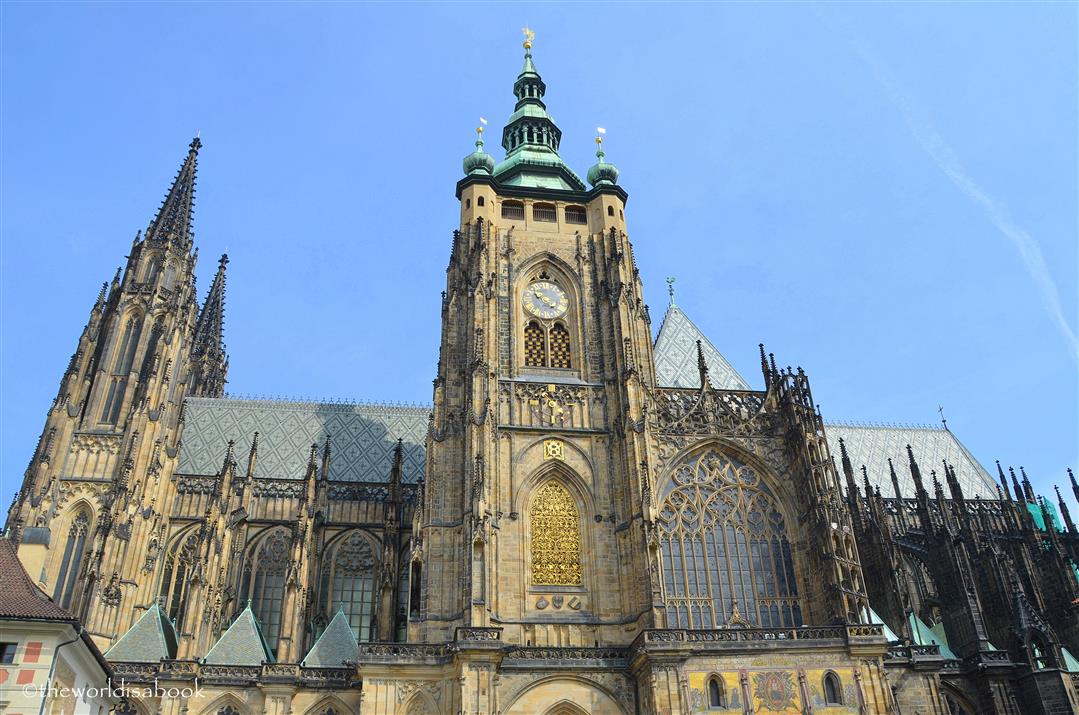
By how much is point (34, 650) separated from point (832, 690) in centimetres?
2306

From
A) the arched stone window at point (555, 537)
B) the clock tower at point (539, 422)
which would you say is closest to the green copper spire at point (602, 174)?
the clock tower at point (539, 422)

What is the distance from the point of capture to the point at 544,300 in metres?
38.2

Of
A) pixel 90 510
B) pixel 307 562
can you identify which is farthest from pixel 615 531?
pixel 90 510

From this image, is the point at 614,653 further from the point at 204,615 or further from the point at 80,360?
the point at 80,360

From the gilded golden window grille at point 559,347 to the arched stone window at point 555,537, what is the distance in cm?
563

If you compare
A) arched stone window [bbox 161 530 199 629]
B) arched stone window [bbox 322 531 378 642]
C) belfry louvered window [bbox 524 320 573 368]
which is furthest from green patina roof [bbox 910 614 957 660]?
arched stone window [bbox 161 530 199 629]

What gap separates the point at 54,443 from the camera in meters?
37.5

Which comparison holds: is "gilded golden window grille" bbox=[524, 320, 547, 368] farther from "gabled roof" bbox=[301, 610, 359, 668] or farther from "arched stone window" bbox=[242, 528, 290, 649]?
"arched stone window" bbox=[242, 528, 290, 649]

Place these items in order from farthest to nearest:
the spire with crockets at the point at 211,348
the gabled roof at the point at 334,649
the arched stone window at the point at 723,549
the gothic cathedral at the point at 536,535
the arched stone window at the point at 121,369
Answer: the spire with crockets at the point at 211,348 < the arched stone window at the point at 121,369 < the arched stone window at the point at 723,549 < the gabled roof at the point at 334,649 < the gothic cathedral at the point at 536,535

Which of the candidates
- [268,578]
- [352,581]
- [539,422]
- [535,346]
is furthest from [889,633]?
[268,578]

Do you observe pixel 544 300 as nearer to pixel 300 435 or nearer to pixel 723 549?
pixel 723 549

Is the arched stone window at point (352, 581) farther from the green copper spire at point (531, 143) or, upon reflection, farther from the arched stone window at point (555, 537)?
the green copper spire at point (531, 143)

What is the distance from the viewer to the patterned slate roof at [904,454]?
1870 inches

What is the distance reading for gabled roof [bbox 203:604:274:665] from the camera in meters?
31.4
